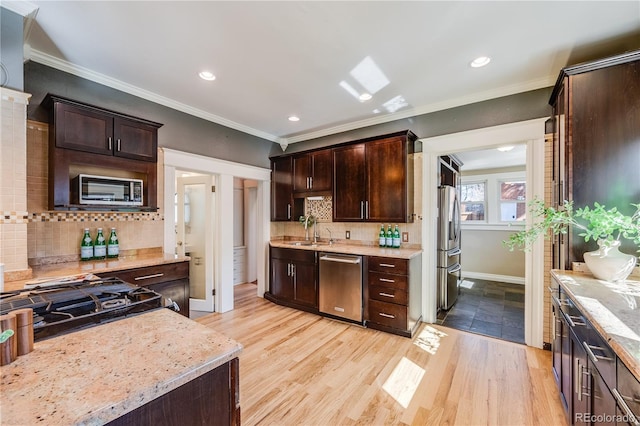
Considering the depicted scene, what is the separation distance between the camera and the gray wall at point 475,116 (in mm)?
2658

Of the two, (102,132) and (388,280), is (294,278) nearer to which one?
(388,280)

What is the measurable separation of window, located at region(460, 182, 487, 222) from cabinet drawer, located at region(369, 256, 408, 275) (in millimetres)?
3892

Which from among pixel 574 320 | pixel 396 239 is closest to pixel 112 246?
pixel 396 239

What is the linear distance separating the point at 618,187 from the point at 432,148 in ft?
5.48

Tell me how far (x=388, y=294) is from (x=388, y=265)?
1.10ft

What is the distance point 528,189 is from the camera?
2730mm

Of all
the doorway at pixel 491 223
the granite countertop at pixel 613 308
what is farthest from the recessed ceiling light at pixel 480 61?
the doorway at pixel 491 223

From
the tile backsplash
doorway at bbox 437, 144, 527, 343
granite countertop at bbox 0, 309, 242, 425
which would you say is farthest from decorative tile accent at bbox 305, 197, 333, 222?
granite countertop at bbox 0, 309, 242, 425

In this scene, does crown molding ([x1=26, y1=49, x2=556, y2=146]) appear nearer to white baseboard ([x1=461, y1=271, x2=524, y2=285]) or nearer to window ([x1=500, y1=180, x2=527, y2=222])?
window ([x1=500, y1=180, x2=527, y2=222])

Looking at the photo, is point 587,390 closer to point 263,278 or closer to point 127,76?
point 263,278

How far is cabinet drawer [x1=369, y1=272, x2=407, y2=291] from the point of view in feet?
9.55

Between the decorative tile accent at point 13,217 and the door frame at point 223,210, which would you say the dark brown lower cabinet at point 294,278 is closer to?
the door frame at point 223,210

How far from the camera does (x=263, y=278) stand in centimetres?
435

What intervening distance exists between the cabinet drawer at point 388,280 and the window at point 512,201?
4057 millimetres
